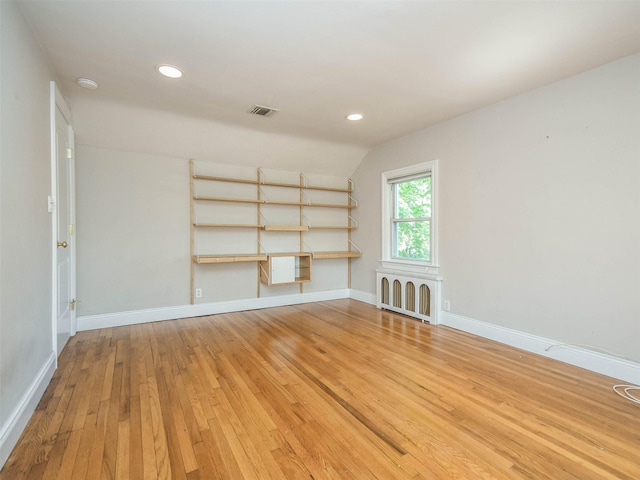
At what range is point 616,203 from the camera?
7.69ft

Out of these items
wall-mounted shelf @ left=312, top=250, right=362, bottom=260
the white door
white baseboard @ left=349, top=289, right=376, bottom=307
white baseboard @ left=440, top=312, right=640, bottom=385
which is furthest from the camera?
white baseboard @ left=349, top=289, right=376, bottom=307

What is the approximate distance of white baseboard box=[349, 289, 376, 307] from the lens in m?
4.75

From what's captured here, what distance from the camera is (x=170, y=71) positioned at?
2426 mm

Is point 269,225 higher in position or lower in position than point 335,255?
higher

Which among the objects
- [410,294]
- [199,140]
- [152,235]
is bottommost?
[410,294]

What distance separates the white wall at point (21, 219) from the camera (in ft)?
5.03

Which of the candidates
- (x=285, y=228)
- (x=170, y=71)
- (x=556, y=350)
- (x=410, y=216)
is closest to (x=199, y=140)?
(x=170, y=71)

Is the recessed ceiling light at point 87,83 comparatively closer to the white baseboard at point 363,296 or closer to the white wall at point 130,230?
the white wall at point 130,230

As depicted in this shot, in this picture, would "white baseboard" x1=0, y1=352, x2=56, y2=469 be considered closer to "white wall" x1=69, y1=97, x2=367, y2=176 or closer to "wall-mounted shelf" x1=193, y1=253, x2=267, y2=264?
"wall-mounted shelf" x1=193, y1=253, x2=267, y2=264

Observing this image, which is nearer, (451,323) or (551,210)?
(551,210)

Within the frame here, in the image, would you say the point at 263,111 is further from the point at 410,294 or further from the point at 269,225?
the point at 410,294

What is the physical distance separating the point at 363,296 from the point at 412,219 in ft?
4.92

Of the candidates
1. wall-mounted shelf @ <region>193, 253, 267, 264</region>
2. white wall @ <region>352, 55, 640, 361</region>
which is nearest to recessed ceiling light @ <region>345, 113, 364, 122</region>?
white wall @ <region>352, 55, 640, 361</region>

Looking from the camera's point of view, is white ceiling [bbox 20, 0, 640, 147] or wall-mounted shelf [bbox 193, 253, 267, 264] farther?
wall-mounted shelf [bbox 193, 253, 267, 264]
